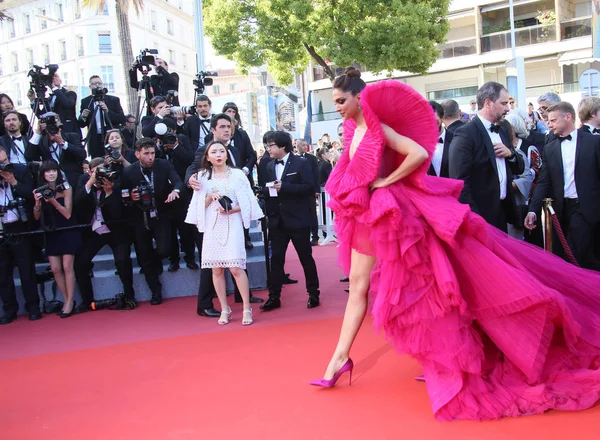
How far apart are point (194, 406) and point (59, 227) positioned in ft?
12.7

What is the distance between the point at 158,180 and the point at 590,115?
15.0 feet

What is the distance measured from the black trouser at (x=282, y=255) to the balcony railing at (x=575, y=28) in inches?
1084

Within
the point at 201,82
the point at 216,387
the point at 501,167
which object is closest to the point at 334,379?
the point at 216,387

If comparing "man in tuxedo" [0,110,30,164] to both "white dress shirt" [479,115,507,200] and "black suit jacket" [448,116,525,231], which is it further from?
"white dress shirt" [479,115,507,200]

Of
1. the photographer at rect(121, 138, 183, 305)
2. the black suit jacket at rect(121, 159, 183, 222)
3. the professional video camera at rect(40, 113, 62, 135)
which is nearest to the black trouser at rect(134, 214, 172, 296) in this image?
the photographer at rect(121, 138, 183, 305)

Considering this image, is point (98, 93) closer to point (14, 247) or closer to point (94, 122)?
point (94, 122)

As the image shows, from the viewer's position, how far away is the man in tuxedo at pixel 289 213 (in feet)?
21.2

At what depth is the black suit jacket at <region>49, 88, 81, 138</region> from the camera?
9.00m

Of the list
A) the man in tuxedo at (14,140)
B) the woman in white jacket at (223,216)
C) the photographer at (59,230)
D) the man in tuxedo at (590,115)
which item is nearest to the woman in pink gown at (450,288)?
the woman in white jacket at (223,216)

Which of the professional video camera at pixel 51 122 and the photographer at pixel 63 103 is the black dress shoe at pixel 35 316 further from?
the photographer at pixel 63 103

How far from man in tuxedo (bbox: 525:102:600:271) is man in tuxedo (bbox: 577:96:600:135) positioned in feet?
1.41

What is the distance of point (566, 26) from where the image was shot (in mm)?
29547

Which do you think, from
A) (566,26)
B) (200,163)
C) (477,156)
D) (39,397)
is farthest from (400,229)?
(566,26)

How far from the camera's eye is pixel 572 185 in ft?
17.4
